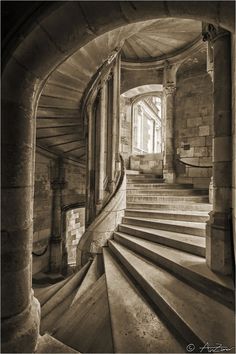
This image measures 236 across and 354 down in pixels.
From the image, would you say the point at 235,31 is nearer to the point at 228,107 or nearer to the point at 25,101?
the point at 228,107

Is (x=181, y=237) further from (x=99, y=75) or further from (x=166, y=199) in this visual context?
(x=99, y=75)

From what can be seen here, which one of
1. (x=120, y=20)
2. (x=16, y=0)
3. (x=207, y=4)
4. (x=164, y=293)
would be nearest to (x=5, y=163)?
(x=16, y=0)

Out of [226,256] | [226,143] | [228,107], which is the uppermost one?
[228,107]

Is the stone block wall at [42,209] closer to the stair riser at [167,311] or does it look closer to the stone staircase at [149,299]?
the stone staircase at [149,299]

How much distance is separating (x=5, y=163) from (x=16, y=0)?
109 cm

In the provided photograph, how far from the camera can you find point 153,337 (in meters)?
1.61

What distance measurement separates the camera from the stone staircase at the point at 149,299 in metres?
1.57

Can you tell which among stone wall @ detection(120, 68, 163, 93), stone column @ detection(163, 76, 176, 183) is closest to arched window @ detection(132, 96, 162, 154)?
stone wall @ detection(120, 68, 163, 93)

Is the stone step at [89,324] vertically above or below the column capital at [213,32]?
below

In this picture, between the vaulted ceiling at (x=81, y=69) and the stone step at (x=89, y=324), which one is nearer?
the stone step at (x=89, y=324)

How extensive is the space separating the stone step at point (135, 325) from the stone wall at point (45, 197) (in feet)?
16.8

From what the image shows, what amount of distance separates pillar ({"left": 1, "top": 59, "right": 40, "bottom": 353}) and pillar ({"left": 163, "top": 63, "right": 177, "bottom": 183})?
564 cm

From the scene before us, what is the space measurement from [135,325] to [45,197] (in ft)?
19.8

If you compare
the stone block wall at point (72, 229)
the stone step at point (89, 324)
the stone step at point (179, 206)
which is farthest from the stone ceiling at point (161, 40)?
the stone block wall at point (72, 229)
